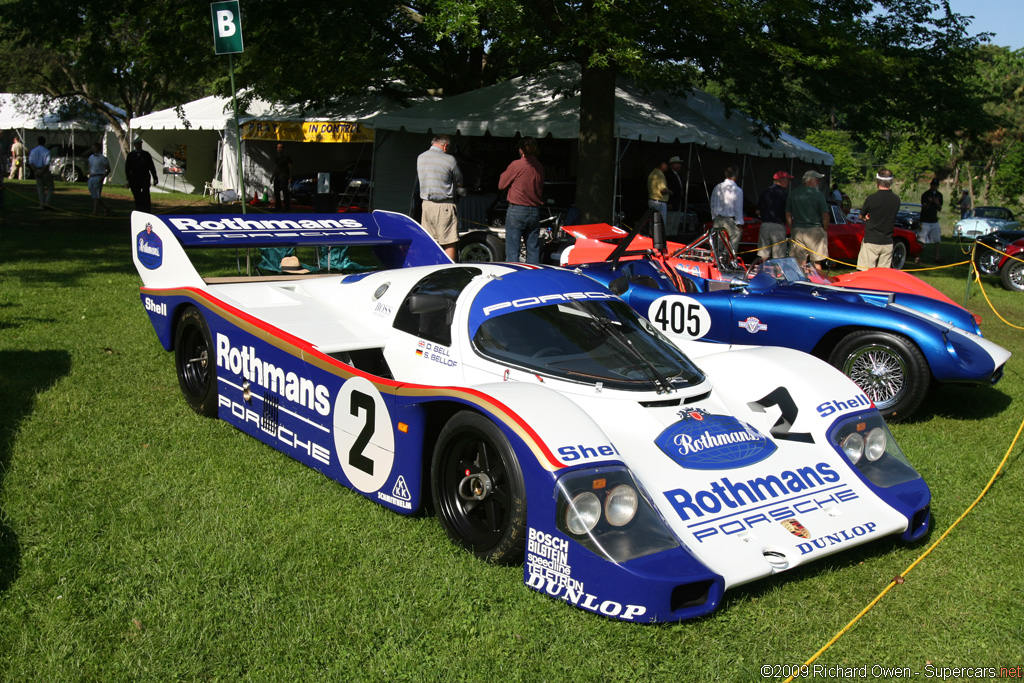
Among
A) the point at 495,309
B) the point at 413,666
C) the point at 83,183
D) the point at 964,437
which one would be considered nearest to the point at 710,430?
the point at 495,309

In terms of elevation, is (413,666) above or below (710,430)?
below

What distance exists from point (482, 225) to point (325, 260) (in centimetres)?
483

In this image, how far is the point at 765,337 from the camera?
6.78 meters

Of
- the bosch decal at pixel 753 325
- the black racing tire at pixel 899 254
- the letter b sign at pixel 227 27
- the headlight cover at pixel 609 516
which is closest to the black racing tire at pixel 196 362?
the headlight cover at pixel 609 516

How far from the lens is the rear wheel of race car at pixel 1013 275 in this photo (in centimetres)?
1523

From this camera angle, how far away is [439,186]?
33.6 feet

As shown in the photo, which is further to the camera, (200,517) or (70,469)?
(70,469)

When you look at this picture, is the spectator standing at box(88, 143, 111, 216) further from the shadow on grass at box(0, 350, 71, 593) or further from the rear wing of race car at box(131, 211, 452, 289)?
the rear wing of race car at box(131, 211, 452, 289)

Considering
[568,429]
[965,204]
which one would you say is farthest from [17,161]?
[568,429]

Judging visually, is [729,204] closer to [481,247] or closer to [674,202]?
[481,247]

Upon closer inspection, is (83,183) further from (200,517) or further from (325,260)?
(200,517)

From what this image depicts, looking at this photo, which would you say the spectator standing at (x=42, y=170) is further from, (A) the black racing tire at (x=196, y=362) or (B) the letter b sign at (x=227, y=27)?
(A) the black racing tire at (x=196, y=362)

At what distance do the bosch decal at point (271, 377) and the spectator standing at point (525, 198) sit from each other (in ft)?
18.1

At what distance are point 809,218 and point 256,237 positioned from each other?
7110mm
